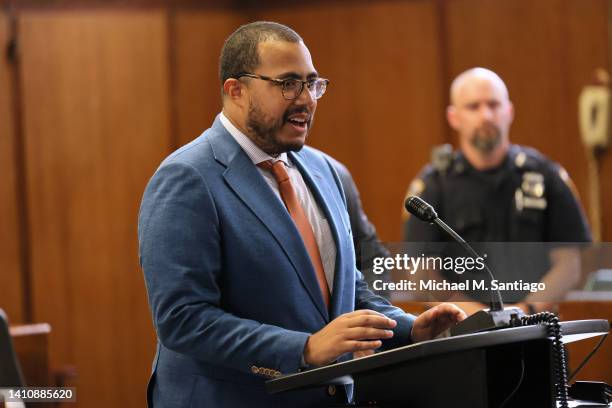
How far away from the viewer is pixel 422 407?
7.35ft

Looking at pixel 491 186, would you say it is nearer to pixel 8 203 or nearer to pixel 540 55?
pixel 540 55

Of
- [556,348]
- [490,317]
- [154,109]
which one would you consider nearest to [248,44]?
[490,317]

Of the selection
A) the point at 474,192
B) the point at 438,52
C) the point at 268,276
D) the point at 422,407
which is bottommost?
the point at 422,407

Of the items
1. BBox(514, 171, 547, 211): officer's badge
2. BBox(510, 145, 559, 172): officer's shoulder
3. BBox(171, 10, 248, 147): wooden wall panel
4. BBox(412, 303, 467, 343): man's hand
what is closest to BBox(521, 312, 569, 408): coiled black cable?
BBox(412, 303, 467, 343): man's hand

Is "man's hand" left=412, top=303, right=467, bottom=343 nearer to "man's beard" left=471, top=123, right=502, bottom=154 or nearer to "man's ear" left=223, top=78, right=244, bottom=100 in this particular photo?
"man's ear" left=223, top=78, right=244, bottom=100

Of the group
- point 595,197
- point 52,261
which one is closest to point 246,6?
point 52,261

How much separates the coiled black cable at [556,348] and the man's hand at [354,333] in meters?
0.29

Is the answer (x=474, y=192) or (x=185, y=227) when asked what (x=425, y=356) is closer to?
(x=185, y=227)

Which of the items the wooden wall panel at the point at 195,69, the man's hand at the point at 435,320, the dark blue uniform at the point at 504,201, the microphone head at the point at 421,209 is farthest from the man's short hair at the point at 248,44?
the wooden wall panel at the point at 195,69

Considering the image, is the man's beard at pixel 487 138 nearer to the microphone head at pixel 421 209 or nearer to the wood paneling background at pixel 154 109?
the wood paneling background at pixel 154 109

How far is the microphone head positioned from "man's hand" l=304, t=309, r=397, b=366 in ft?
1.07

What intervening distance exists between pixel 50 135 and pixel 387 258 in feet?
13.7

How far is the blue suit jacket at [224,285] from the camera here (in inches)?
93.6

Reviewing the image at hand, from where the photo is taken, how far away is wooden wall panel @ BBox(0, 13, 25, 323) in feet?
20.6
